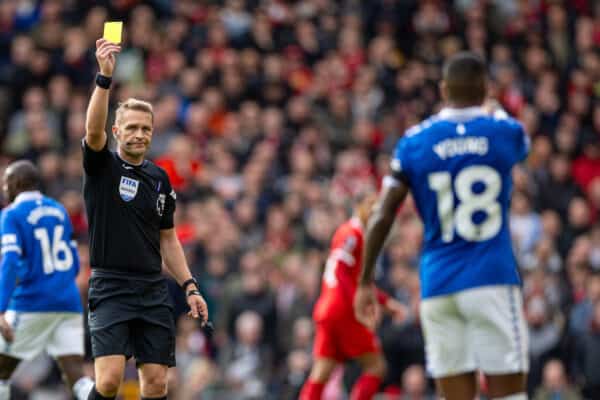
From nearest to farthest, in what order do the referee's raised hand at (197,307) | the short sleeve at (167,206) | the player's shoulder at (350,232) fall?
the referee's raised hand at (197,307)
the short sleeve at (167,206)
the player's shoulder at (350,232)

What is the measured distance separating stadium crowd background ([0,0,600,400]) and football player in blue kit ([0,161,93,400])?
3.57 m

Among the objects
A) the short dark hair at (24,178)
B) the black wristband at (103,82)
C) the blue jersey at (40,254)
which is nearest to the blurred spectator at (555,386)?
the blue jersey at (40,254)

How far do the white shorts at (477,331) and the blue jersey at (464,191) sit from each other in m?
0.07

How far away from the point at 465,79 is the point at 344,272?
16.2 feet

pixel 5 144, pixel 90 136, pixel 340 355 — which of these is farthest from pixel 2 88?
pixel 90 136

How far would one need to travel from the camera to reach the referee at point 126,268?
807cm

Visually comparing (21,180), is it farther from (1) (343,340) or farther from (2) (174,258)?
(1) (343,340)

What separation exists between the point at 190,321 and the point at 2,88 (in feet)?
17.3

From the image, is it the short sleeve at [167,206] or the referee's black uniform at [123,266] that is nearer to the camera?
the referee's black uniform at [123,266]

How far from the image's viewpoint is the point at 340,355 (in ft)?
39.1

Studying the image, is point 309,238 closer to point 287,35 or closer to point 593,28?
point 287,35

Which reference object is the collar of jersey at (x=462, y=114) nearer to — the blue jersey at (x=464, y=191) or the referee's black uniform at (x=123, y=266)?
the blue jersey at (x=464, y=191)

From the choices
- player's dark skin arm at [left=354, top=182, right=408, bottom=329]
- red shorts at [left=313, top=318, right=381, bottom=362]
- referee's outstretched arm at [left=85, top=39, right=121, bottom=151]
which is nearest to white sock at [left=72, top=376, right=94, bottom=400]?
red shorts at [left=313, top=318, right=381, bottom=362]

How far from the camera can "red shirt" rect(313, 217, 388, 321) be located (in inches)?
461
